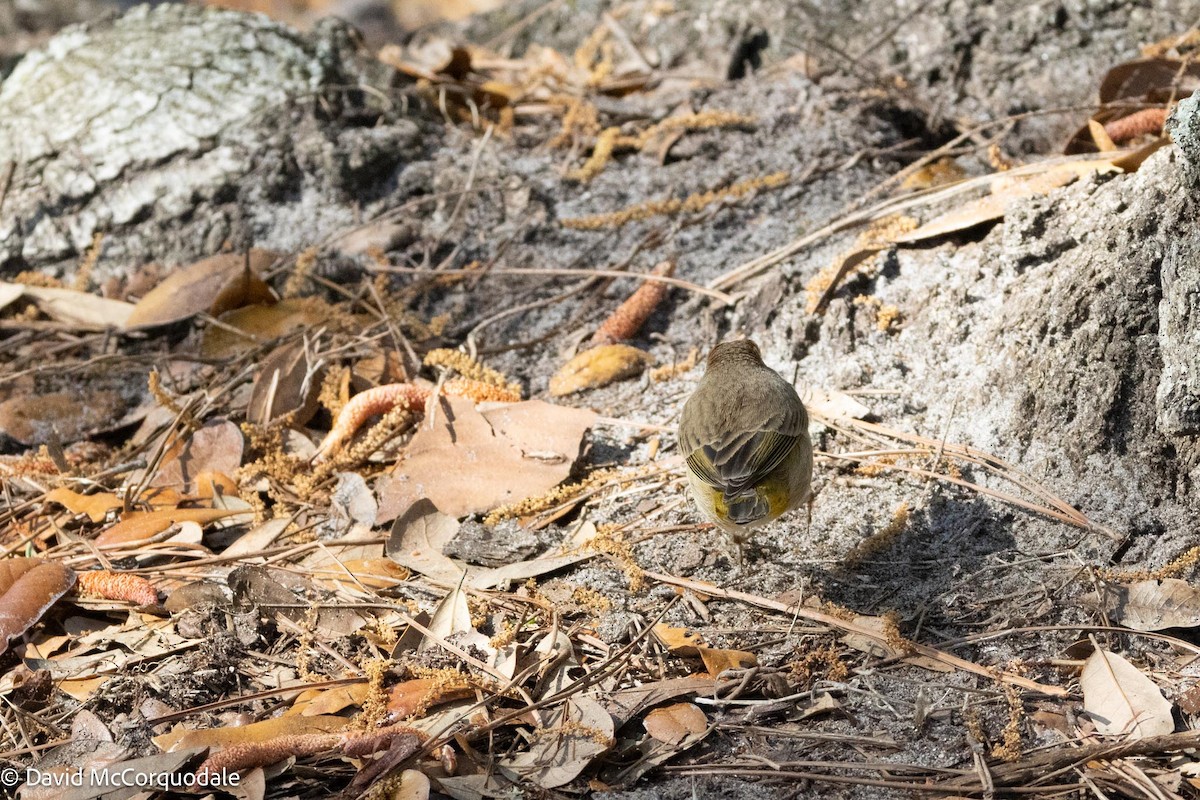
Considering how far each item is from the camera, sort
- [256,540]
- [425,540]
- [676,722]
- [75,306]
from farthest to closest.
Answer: [75,306]
[256,540]
[425,540]
[676,722]

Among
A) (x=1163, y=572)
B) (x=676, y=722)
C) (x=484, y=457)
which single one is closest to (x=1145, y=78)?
(x=1163, y=572)

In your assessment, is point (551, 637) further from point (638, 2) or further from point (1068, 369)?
point (638, 2)

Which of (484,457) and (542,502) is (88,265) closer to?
(484,457)

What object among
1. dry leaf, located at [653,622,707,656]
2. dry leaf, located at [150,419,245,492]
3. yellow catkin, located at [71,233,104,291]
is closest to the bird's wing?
dry leaf, located at [653,622,707,656]

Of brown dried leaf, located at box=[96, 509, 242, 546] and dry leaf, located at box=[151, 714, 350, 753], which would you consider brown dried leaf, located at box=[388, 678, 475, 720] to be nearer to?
dry leaf, located at box=[151, 714, 350, 753]

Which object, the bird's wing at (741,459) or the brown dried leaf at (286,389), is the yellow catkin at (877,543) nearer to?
the bird's wing at (741,459)

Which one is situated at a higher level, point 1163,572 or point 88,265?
point 88,265

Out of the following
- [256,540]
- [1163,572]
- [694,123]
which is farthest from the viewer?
[694,123]
